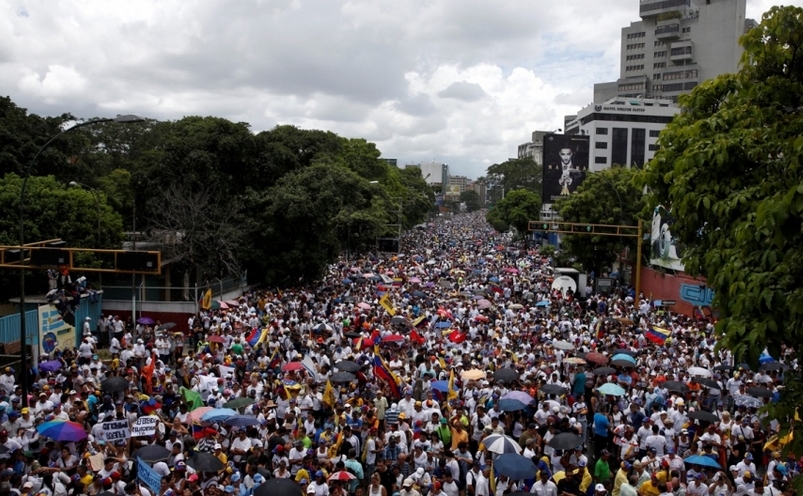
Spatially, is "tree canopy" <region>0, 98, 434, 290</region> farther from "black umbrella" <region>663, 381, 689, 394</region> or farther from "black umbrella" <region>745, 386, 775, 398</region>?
"black umbrella" <region>745, 386, 775, 398</region>

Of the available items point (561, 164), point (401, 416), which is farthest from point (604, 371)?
point (561, 164)

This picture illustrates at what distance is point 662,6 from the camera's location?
102 m

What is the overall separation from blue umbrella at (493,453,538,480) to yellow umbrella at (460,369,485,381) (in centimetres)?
451

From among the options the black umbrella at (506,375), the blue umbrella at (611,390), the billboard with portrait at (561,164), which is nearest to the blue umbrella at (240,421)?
the black umbrella at (506,375)

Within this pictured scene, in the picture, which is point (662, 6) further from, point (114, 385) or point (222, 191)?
point (114, 385)

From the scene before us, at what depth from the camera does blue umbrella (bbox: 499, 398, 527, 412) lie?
12.4 meters

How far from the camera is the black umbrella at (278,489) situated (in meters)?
8.38

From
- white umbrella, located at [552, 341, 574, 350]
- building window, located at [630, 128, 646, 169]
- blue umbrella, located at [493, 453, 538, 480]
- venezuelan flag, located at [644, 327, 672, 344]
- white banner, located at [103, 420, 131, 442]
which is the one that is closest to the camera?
blue umbrella, located at [493, 453, 538, 480]

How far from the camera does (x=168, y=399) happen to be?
45.0 feet

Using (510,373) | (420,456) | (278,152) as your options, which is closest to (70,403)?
(420,456)

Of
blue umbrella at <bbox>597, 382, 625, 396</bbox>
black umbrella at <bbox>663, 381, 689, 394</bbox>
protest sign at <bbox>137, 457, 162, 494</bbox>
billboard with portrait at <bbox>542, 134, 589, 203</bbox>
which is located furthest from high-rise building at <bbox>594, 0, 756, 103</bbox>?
protest sign at <bbox>137, 457, 162, 494</bbox>

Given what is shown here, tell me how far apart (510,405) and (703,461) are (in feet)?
11.0

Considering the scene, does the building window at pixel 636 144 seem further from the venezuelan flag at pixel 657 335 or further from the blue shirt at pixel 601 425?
the blue shirt at pixel 601 425

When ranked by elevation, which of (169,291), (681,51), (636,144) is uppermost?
(681,51)
